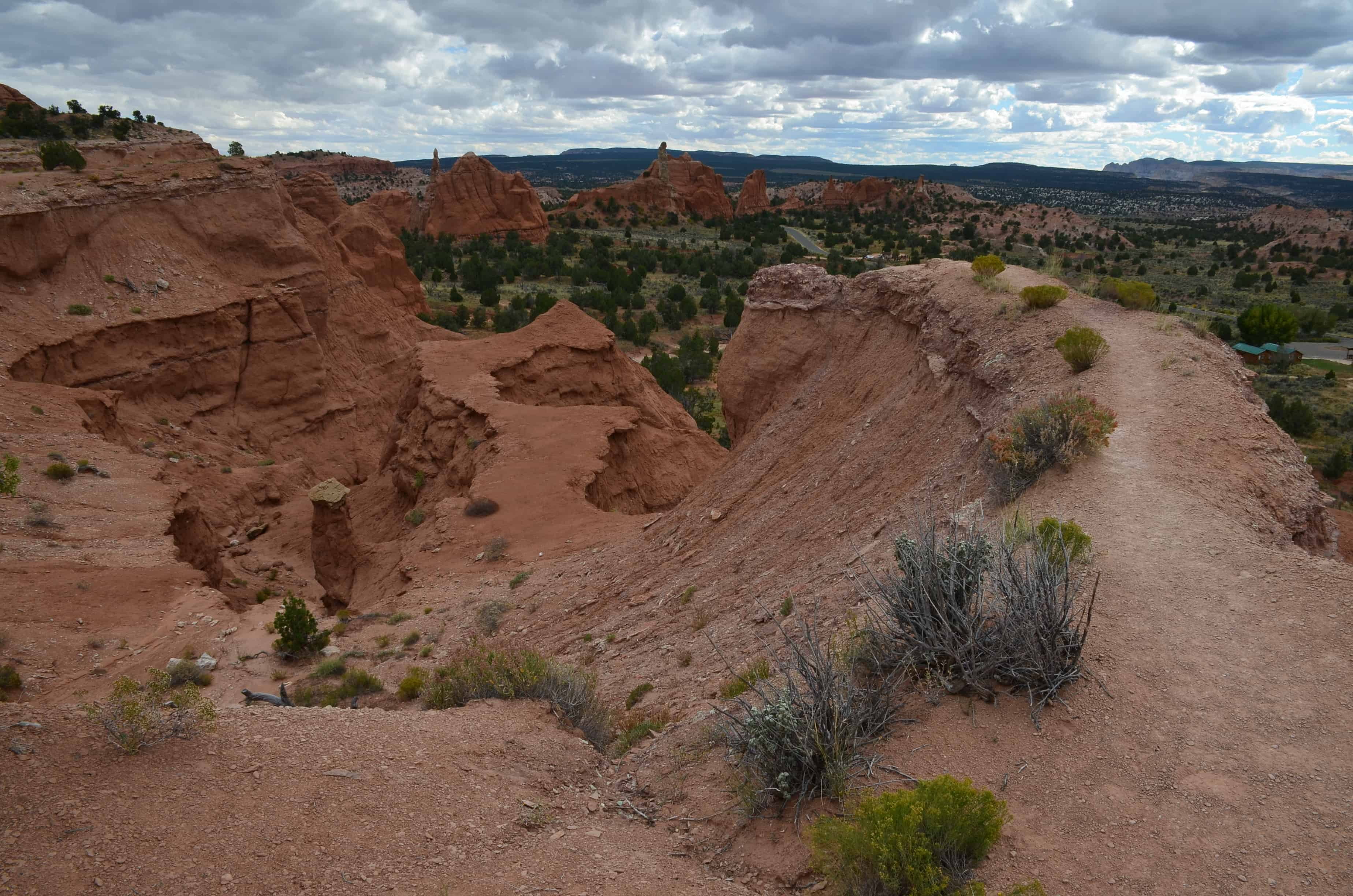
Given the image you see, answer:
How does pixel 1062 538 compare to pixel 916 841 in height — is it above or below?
above

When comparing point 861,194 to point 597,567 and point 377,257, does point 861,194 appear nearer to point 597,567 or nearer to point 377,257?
point 377,257

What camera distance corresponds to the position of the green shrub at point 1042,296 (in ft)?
45.6

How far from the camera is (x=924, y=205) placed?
109250 mm

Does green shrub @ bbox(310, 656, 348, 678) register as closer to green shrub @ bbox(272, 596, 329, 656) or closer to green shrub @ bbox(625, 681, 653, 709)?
green shrub @ bbox(272, 596, 329, 656)

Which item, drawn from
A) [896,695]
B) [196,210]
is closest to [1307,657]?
[896,695]

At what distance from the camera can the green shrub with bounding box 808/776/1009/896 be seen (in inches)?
178

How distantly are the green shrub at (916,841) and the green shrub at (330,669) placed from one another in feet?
32.3

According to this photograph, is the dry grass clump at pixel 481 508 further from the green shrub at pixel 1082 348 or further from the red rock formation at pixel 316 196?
the red rock formation at pixel 316 196

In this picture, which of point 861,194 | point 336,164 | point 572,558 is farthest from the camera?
point 336,164

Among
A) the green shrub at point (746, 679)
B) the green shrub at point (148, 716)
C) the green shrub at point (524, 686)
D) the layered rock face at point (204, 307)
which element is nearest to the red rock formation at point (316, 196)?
the layered rock face at point (204, 307)

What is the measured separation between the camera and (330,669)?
12586 mm

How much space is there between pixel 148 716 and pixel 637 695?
4.78 meters

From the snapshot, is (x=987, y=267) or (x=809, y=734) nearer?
(x=809, y=734)

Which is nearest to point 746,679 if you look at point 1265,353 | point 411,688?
point 411,688
